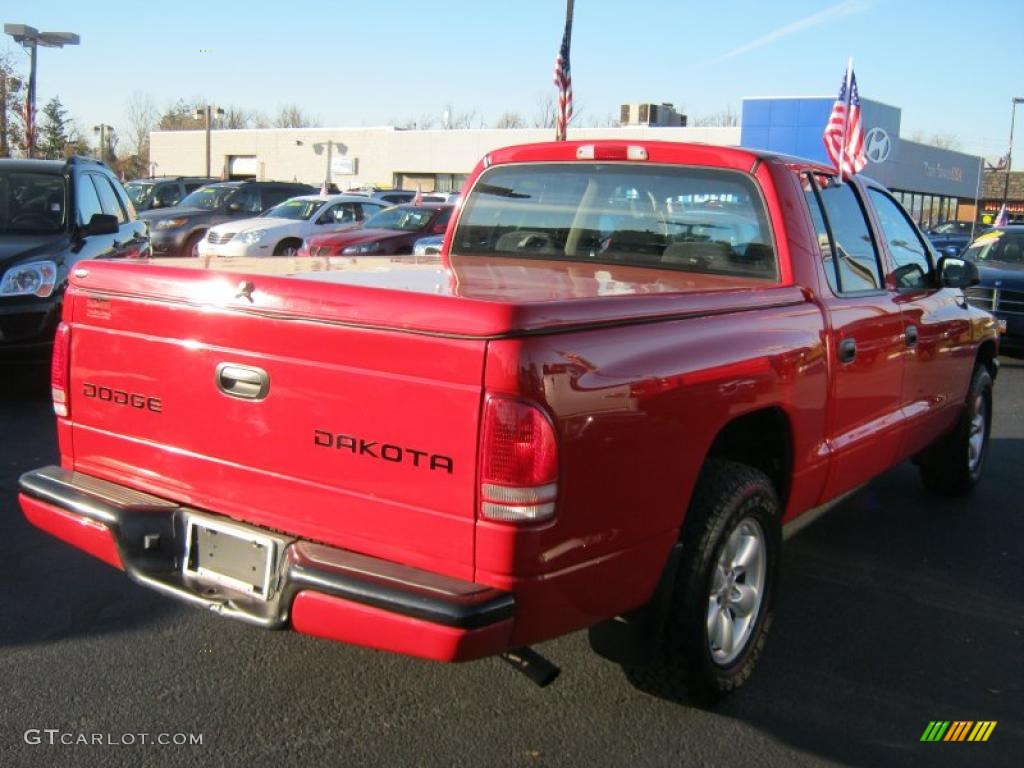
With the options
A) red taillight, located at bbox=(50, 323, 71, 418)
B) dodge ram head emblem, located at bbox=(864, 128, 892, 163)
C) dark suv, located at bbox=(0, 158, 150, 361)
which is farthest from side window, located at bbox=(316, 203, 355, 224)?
dodge ram head emblem, located at bbox=(864, 128, 892, 163)

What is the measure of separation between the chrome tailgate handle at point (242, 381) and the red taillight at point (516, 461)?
0.75m

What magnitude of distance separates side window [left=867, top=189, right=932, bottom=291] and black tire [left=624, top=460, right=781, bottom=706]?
1931 mm

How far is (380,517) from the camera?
2.68m

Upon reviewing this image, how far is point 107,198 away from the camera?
358 inches

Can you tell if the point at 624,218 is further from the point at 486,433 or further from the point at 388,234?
the point at 388,234

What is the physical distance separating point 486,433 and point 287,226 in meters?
16.4

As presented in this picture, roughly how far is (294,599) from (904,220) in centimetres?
400

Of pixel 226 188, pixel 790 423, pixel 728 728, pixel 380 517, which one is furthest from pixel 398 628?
pixel 226 188

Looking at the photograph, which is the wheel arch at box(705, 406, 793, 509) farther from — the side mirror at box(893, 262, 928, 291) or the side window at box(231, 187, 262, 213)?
the side window at box(231, 187, 262, 213)

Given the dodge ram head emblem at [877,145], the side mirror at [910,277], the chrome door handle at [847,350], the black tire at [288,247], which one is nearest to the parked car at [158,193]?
the black tire at [288,247]

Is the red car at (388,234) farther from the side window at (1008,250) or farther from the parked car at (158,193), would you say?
the parked car at (158,193)

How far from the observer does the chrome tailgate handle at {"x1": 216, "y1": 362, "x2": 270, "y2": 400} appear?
285 cm

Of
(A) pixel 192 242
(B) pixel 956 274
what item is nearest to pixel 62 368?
(B) pixel 956 274

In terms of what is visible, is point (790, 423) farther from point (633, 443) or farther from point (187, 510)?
point (187, 510)
